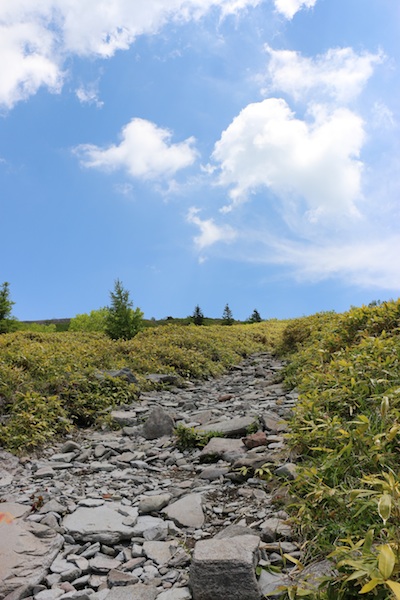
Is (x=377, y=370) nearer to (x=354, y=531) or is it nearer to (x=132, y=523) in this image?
(x=354, y=531)

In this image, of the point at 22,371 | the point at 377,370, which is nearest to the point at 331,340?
the point at 377,370

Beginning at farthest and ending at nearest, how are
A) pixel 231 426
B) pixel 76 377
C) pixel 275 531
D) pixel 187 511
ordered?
1. pixel 76 377
2. pixel 231 426
3. pixel 187 511
4. pixel 275 531

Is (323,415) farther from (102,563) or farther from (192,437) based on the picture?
(102,563)

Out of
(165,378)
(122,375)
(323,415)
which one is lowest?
(323,415)

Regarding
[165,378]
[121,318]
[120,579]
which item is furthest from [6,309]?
[120,579]

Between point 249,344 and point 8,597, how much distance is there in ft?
49.7

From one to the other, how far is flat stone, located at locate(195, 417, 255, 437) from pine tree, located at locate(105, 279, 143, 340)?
490 inches

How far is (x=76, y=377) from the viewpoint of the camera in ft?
30.1

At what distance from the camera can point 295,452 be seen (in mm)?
4941

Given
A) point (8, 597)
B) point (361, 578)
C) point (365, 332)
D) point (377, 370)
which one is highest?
point (365, 332)

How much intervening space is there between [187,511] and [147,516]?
0.41m

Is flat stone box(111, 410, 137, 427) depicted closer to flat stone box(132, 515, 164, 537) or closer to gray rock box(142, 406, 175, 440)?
gray rock box(142, 406, 175, 440)

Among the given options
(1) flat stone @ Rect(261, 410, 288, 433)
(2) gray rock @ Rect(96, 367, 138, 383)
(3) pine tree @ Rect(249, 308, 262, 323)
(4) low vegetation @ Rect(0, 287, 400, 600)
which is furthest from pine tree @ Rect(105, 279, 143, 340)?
(3) pine tree @ Rect(249, 308, 262, 323)

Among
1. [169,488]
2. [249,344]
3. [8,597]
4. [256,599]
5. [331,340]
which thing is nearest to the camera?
[256,599]
